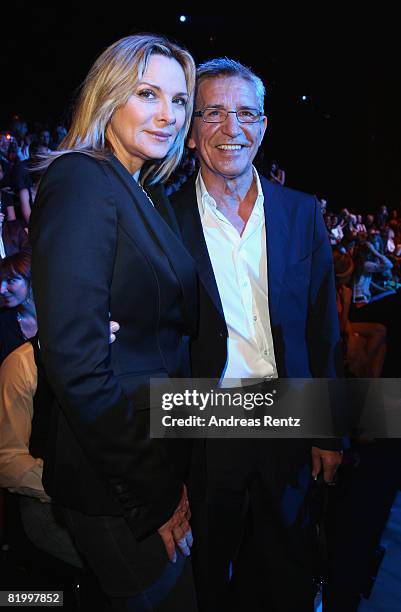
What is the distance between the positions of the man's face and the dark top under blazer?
0.73 metres

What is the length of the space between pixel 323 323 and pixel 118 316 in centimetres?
103

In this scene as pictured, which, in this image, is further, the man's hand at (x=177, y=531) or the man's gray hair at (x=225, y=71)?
the man's gray hair at (x=225, y=71)

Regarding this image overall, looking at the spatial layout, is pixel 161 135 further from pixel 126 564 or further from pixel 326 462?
pixel 326 462

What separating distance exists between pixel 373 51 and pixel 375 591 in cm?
1375

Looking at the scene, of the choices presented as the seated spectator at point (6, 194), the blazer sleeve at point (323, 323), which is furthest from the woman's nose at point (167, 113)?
the seated spectator at point (6, 194)

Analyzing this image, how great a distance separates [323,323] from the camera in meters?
2.01

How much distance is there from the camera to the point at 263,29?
11539 mm

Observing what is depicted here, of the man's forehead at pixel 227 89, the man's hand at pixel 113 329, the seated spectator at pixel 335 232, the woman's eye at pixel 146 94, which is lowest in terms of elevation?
the seated spectator at pixel 335 232

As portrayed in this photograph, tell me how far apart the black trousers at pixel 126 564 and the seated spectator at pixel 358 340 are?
4129 millimetres

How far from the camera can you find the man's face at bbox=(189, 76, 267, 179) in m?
1.94

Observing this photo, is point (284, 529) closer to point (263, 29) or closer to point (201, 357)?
point (201, 357)

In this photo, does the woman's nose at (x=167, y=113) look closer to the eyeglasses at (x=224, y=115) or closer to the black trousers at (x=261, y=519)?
the eyeglasses at (x=224, y=115)

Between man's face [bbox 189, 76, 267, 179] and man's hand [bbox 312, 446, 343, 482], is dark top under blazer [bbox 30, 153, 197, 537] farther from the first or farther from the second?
man's hand [bbox 312, 446, 343, 482]

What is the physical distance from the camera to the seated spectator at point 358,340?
5.20m
